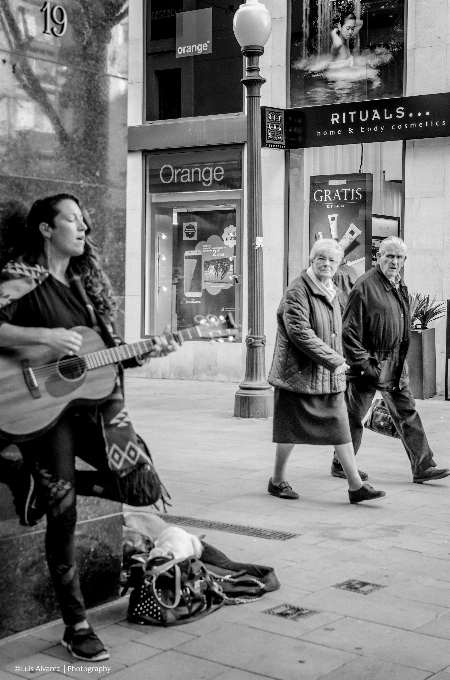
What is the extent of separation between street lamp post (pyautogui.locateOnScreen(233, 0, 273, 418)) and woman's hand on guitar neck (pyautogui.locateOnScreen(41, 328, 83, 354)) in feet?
26.2

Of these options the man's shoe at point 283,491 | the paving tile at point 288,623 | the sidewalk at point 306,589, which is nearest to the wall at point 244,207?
the sidewalk at point 306,589

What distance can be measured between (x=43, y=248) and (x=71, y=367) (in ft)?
1.85

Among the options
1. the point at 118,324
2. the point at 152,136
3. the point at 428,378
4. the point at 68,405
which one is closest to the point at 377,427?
the point at 118,324

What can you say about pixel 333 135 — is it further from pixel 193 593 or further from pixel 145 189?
pixel 193 593

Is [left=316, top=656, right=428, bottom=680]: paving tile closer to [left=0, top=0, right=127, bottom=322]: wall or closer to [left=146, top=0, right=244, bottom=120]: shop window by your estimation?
[left=0, top=0, right=127, bottom=322]: wall

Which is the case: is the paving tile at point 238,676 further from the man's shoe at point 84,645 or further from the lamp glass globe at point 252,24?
the lamp glass globe at point 252,24

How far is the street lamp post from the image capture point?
12.3 meters

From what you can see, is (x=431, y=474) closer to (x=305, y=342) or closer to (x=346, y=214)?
(x=305, y=342)

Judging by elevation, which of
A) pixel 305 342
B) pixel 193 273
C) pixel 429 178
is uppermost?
pixel 429 178

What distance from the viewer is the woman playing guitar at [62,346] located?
433 cm

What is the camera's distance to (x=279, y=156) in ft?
52.5

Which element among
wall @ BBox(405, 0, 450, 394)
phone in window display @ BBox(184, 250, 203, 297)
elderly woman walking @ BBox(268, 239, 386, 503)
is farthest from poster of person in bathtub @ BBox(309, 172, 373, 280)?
elderly woman walking @ BBox(268, 239, 386, 503)

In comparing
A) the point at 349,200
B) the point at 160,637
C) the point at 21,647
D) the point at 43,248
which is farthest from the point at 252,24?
the point at 21,647

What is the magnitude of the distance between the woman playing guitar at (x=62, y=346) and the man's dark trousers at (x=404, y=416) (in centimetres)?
401
